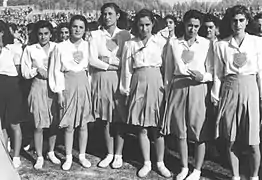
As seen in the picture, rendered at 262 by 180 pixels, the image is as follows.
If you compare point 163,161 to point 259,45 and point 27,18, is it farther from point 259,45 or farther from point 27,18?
point 27,18

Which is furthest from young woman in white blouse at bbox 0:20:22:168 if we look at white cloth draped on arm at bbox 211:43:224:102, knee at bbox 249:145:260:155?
knee at bbox 249:145:260:155

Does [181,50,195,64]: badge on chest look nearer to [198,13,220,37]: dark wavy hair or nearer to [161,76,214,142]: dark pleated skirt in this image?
[161,76,214,142]: dark pleated skirt

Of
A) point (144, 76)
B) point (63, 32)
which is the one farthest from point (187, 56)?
point (63, 32)

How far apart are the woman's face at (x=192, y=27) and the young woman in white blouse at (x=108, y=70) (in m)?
0.61

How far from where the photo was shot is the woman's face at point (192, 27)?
3426 millimetres

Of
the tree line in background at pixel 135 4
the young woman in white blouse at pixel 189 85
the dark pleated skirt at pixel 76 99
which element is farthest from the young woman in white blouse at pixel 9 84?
the young woman in white blouse at pixel 189 85

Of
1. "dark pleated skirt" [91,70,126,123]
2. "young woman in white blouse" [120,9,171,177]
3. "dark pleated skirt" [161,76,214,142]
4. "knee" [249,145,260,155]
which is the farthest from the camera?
"dark pleated skirt" [91,70,126,123]

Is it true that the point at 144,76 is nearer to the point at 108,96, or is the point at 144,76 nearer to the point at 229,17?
the point at 108,96

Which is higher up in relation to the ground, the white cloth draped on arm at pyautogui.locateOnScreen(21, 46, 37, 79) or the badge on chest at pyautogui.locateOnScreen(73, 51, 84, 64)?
the badge on chest at pyautogui.locateOnScreen(73, 51, 84, 64)

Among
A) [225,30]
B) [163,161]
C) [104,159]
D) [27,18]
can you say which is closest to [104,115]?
[104,159]

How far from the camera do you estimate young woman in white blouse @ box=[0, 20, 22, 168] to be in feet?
12.7

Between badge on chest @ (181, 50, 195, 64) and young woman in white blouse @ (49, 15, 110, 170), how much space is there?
0.72 meters

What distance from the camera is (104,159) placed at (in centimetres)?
403

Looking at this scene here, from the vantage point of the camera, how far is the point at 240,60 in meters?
3.23
